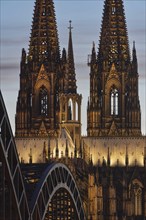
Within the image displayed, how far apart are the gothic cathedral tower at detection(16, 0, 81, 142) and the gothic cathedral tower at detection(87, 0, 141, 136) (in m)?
3.08

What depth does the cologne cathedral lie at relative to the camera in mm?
124750

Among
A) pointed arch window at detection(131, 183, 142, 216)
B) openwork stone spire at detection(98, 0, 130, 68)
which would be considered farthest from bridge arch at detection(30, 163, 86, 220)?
openwork stone spire at detection(98, 0, 130, 68)

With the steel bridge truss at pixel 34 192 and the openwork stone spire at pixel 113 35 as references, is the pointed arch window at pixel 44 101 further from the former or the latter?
the steel bridge truss at pixel 34 192

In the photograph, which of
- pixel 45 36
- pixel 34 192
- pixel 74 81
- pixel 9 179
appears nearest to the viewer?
pixel 9 179

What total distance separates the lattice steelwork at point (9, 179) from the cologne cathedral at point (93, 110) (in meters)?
65.2

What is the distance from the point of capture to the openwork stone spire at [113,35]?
456ft

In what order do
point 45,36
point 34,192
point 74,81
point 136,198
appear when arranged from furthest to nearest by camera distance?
point 45,36, point 74,81, point 136,198, point 34,192

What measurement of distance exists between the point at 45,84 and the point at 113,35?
823 centimetres

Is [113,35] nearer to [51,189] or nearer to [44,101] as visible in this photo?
[44,101]

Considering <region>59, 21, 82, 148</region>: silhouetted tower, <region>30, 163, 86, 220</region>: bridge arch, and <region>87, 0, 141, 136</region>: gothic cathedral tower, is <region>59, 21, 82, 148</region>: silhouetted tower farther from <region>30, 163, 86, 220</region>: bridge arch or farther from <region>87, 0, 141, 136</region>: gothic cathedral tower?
<region>30, 163, 86, 220</region>: bridge arch

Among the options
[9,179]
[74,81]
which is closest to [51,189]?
[9,179]

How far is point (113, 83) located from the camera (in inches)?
5384

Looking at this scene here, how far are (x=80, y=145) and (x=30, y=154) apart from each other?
451 centimetres

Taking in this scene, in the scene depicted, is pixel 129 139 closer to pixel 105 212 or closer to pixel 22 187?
pixel 105 212
